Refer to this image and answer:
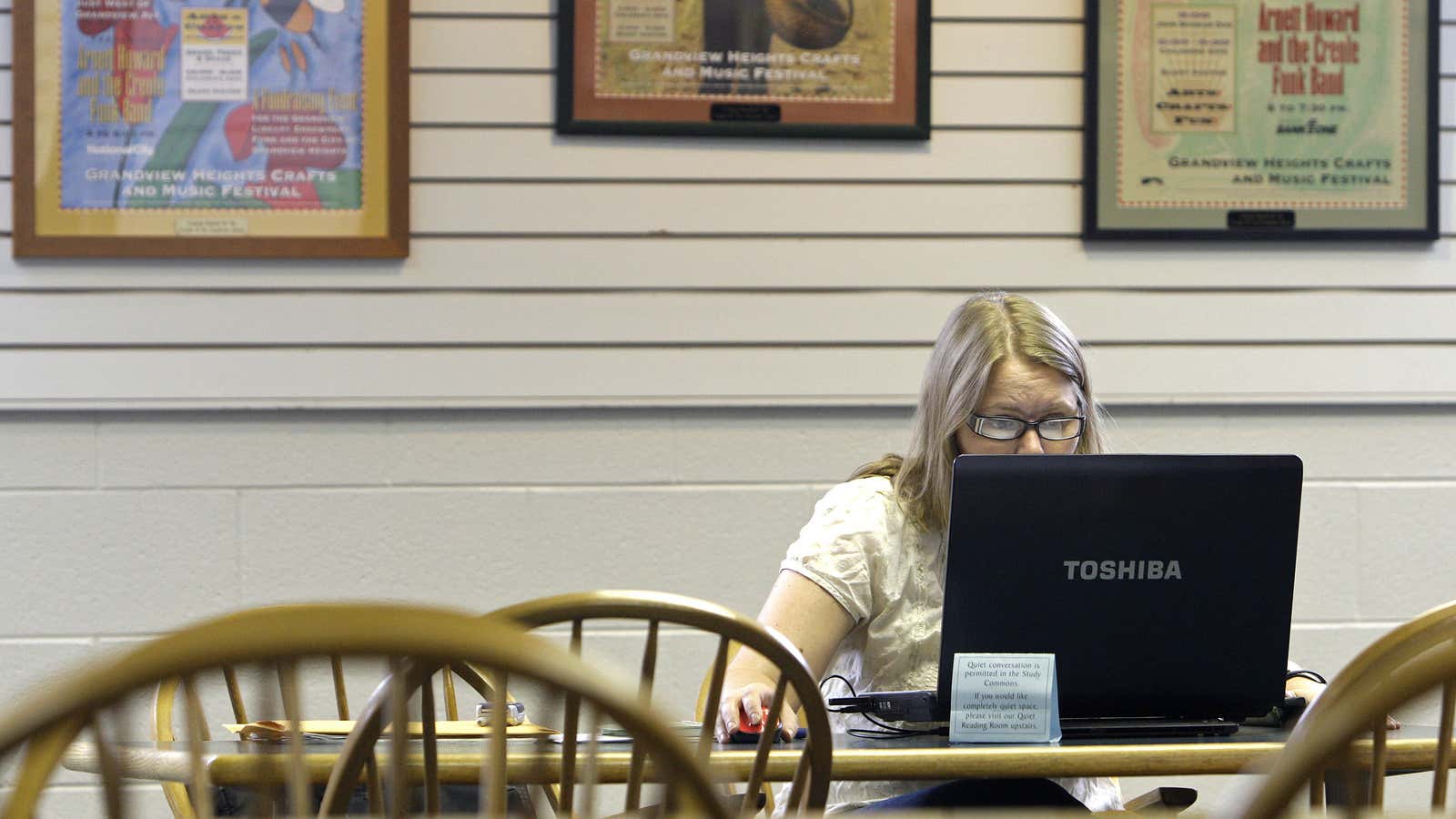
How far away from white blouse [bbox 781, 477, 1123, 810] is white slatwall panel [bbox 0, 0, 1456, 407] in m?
0.87

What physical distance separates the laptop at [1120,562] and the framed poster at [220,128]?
65.2 inches

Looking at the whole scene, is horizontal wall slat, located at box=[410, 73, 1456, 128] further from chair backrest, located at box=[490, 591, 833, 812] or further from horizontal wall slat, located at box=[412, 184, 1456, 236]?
chair backrest, located at box=[490, 591, 833, 812]

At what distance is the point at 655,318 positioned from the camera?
2.96m

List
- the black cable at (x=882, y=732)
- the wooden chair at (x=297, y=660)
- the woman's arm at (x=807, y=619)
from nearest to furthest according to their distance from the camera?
the wooden chair at (x=297, y=660) < the black cable at (x=882, y=732) < the woman's arm at (x=807, y=619)

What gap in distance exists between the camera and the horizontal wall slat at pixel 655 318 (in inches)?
113

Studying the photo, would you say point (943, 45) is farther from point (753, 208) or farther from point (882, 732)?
point (882, 732)

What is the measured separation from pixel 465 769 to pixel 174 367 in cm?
165

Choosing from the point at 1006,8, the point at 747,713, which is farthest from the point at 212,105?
the point at 747,713

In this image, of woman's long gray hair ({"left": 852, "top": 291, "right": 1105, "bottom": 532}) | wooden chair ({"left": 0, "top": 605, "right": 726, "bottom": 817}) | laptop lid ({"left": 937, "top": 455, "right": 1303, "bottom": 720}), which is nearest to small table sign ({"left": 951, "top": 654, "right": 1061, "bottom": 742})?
laptop lid ({"left": 937, "top": 455, "right": 1303, "bottom": 720})

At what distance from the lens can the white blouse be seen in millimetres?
2068

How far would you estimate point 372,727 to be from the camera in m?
1.15

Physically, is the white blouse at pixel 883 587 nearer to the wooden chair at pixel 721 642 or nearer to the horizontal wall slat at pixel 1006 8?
the wooden chair at pixel 721 642

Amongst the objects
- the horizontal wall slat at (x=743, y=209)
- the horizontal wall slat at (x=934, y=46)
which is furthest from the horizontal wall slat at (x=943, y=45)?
the horizontal wall slat at (x=743, y=209)

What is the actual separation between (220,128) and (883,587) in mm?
1665
